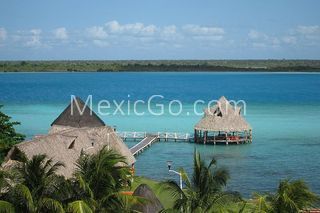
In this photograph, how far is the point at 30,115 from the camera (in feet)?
209

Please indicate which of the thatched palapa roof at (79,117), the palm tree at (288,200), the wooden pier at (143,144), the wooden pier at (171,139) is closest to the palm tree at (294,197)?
the palm tree at (288,200)

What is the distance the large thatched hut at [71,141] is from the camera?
2242 centimetres

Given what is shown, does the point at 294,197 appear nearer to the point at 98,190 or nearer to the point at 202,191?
the point at 202,191

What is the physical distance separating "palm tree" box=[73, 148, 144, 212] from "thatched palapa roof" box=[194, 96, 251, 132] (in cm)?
2657

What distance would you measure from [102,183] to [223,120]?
2782 centimetres

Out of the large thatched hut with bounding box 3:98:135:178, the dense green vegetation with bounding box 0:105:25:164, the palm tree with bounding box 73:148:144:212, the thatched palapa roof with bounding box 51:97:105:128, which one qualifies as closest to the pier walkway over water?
the thatched palapa roof with bounding box 51:97:105:128

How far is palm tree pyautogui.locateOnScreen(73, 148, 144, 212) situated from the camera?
13857 millimetres

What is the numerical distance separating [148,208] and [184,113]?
48197 mm

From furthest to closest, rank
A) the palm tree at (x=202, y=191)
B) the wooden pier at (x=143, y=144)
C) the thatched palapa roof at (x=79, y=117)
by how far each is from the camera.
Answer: the wooden pier at (x=143, y=144), the thatched palapa roof at (x=79, y=117), the palm tree at (x=202, y=191)

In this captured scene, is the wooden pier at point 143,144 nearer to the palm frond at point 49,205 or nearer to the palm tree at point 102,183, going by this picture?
the palm tree at point 102,183

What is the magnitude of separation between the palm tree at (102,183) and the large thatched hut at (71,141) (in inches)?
136

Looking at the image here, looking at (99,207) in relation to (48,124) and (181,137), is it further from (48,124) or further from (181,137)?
(48,124)

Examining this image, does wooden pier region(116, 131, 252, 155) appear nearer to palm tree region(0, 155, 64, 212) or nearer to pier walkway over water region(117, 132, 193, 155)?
pier walkway over water region(117, 132, 193, 155)

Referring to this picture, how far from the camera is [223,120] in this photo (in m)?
41.5
